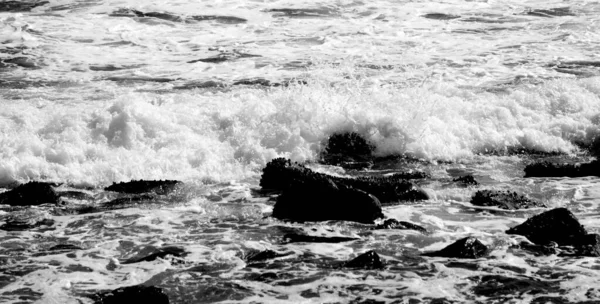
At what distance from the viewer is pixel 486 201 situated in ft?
31.1

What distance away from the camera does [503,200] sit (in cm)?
949

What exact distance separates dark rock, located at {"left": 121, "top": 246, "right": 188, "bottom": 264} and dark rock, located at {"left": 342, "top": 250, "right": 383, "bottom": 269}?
1590 millimetres

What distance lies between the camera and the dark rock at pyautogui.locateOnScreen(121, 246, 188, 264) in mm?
7656

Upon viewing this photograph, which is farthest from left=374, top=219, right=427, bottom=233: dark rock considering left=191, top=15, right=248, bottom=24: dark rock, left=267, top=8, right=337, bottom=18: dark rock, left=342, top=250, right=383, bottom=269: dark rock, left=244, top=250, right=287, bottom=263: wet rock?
left=267, top=8, right=337, bottom=18: dark rock

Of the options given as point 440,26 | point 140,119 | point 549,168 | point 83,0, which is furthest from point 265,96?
point 83,0

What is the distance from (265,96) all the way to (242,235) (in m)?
5.93

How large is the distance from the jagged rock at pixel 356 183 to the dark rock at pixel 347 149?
2056mm

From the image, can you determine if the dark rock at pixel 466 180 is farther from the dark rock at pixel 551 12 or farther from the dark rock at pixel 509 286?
the dark rock at pixel 551 12

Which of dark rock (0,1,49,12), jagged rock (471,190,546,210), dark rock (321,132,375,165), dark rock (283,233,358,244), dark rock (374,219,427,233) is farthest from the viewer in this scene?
dark rock (0,1,49,12)

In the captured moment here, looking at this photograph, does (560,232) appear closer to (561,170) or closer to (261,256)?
(261,256)

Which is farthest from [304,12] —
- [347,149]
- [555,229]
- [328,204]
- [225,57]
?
[555,229]

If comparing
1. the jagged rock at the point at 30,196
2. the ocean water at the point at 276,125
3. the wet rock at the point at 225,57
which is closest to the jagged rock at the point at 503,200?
the ocean water at the point at 276,125

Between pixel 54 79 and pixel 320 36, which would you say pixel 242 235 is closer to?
pixel 54 79

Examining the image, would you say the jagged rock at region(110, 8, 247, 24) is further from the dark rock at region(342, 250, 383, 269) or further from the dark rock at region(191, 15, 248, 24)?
the dark rock at region(342, 250, 383, 269)
